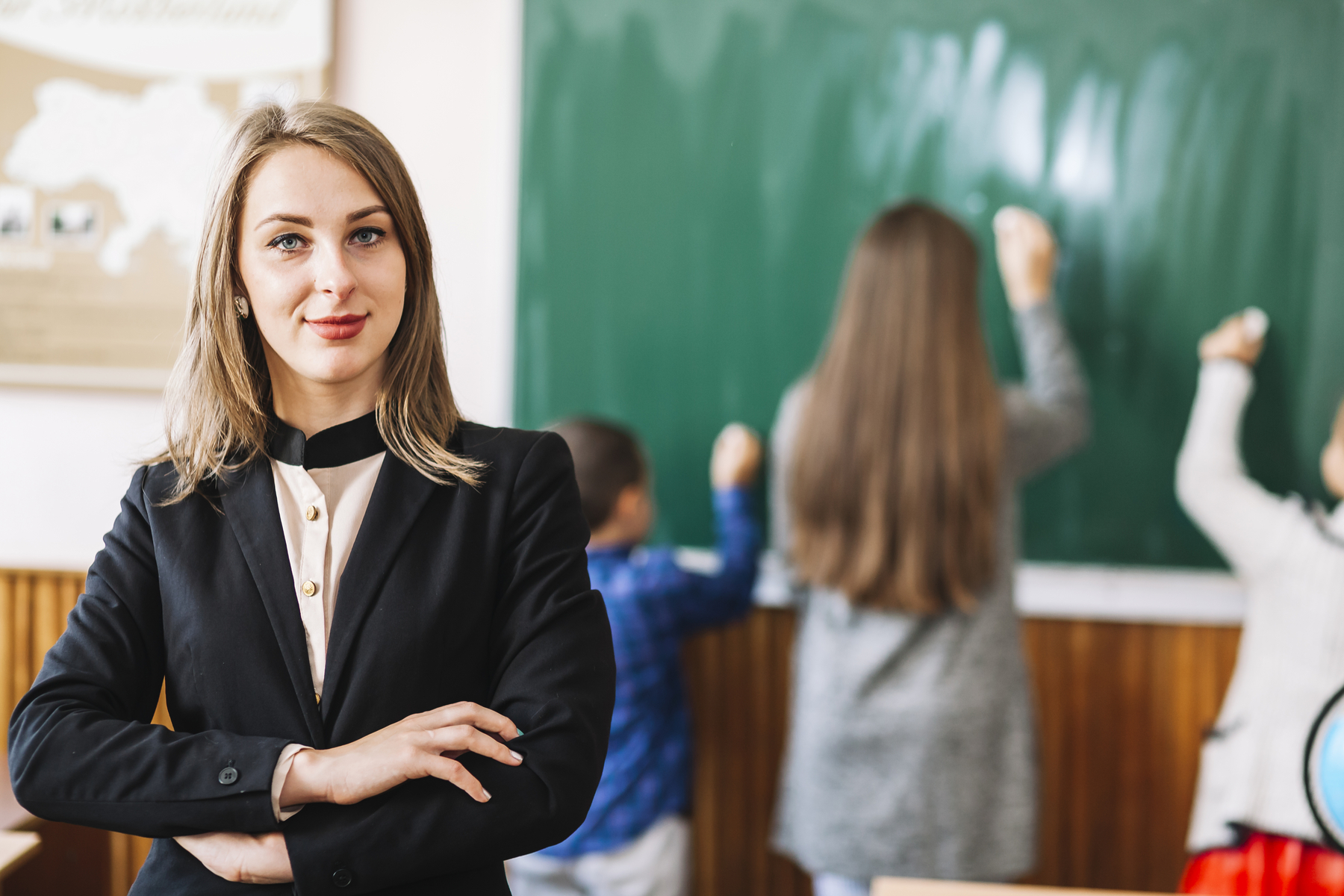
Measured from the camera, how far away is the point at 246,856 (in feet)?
2.93

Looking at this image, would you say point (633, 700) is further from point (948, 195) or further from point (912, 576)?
point (948, 195)

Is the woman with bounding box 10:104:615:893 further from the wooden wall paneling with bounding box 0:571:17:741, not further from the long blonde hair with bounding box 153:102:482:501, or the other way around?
the wooden wall paneling with bounding box 0:571:17:741

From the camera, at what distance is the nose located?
3.16ft

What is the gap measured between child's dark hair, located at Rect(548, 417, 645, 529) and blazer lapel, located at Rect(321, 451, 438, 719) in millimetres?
875

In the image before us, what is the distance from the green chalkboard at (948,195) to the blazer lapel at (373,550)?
128 centimetres

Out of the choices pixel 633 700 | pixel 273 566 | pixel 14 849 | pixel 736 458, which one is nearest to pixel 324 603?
pixel 273 566

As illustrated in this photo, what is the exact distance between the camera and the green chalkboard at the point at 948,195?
206 cm

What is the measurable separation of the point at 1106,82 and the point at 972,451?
967 mm

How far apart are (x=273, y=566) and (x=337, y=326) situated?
0.83 feet

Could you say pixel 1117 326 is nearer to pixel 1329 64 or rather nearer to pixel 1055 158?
pixel 1055 158

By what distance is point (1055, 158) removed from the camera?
2107 millimetres

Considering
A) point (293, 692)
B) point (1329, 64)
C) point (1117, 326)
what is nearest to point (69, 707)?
point (293, 692)

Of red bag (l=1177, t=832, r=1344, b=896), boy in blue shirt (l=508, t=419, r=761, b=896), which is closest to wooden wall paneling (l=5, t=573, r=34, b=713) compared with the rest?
boy in blue shirt (l=508, t=419, r=761, b=896)

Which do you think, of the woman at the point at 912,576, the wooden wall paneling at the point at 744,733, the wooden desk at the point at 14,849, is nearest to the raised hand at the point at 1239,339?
the woman at the point at 912,576
